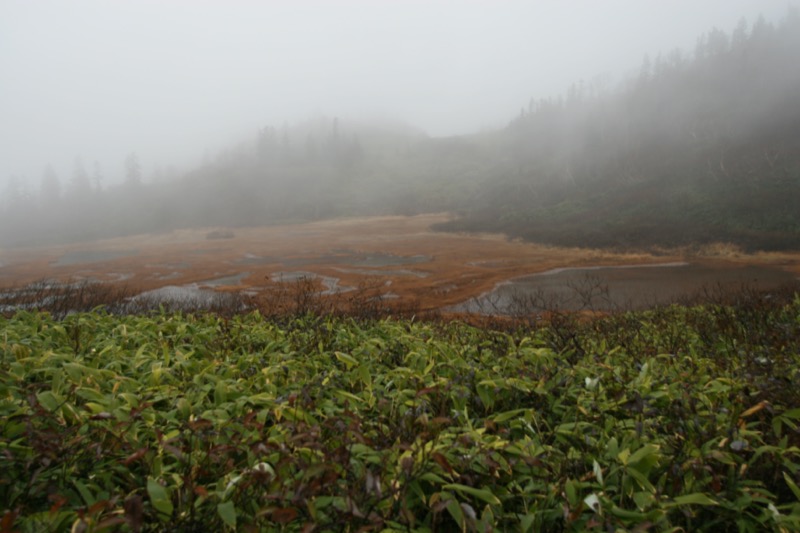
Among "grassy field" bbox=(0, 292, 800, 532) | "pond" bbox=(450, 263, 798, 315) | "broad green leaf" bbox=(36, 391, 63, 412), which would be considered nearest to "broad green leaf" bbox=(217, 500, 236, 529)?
"grassy field" bbox=(0, 292, 800, 532)

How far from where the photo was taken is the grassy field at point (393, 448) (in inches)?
60.3

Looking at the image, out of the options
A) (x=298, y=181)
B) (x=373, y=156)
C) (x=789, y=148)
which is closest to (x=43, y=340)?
(x=789, y=148)

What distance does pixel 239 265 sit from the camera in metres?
28.3

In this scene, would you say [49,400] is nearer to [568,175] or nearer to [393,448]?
[393,448]

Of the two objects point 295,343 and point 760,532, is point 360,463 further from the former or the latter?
point 295,343

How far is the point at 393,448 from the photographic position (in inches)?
71.6

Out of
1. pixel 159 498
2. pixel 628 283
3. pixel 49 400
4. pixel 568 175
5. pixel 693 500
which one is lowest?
pixel 628 283

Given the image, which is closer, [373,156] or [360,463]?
[360,463]

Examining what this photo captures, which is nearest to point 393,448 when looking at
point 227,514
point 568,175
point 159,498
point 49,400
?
point 227,514

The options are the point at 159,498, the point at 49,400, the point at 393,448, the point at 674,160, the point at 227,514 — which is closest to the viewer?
the point at 227,514

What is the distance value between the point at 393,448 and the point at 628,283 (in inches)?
827

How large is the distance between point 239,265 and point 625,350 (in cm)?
2744

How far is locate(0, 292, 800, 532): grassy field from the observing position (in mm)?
1532

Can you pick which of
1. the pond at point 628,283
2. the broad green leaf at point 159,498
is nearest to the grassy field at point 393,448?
the broad green leaf at point 159,498
